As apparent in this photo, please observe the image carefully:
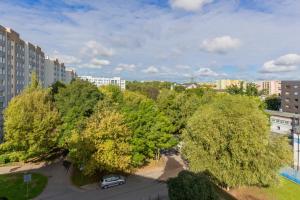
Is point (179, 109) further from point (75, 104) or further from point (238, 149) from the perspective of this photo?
point (238, 149)

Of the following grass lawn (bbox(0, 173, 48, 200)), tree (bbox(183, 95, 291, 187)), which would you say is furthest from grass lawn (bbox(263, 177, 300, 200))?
grass lawn (bbox(0, 173, 48, 200))

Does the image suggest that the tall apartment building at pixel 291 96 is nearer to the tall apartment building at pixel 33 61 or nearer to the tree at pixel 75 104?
the tree at pixel 75 104

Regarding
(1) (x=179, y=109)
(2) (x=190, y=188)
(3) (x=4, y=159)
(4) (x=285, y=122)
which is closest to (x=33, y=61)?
(3) (x=4, y=159)

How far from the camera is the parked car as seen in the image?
23833 mm

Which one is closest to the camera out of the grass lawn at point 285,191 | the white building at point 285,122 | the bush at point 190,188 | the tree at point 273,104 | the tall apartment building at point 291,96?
the bush at point 190,188

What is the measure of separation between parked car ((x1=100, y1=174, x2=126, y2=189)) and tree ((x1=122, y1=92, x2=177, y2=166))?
2.42m

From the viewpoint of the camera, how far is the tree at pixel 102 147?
22.7 m

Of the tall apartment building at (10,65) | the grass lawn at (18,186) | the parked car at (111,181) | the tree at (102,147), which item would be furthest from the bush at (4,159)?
the parked car at (111,181)

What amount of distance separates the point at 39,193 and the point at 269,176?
20504 mm

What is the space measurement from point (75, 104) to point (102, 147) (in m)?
10.4

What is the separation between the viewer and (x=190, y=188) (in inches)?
567

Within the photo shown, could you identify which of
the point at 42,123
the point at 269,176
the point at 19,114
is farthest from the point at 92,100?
the point at 269,176

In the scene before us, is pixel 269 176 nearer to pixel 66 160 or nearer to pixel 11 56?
pixel 66 160

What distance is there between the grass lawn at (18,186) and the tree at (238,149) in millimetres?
15134
